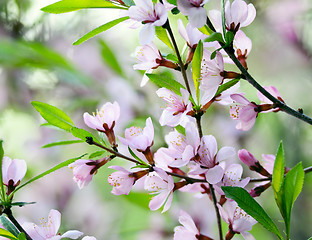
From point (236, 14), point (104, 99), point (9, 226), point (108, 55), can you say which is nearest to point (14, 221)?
point (9, 226)

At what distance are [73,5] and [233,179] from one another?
0.58 ft

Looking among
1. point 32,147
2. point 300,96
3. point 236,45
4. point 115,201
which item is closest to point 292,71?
point 300,96

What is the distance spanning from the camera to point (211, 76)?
336mm

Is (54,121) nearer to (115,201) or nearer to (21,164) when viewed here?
(21,164)

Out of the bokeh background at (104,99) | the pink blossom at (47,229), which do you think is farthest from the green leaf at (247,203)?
the bokeh background at (104,99)

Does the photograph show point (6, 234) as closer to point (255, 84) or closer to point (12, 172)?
point (12, 172)

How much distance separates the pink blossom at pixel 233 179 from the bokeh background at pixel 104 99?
1.54 ft

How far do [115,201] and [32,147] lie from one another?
0.26 m

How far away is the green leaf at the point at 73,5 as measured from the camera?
348mm

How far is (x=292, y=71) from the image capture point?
1261 mm

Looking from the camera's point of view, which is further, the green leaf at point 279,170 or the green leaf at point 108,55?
the green leaf at point 108,55

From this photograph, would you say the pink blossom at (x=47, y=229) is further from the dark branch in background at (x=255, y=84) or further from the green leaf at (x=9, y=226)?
the dark branch in background at (x=255, y=84)

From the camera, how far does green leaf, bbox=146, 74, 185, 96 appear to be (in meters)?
0.34

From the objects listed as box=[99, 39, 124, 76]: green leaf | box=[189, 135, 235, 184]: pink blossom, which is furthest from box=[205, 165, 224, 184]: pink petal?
box=[99, 39, 124, 76]: green leaf
